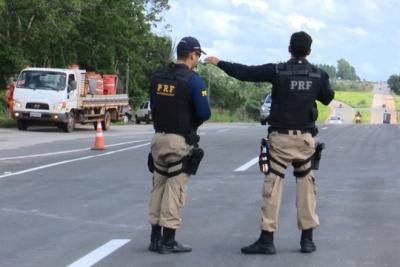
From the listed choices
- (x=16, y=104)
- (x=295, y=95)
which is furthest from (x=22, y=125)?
(x=295, y=95)

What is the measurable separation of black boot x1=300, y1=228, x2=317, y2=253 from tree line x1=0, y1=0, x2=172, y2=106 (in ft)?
87.6

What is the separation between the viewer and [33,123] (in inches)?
1228

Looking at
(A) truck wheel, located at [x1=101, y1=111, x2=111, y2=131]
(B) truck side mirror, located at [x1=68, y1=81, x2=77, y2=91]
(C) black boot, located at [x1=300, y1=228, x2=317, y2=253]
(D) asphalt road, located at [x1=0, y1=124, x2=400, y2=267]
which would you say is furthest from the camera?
(A) truck wheel, located at [x1=101, y1=111, x2=111, y2=131]

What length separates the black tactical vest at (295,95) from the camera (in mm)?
7191

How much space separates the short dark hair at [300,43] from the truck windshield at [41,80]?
2383 cm

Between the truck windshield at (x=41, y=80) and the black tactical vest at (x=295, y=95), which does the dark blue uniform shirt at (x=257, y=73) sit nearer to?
the black tactical vest at (x=295, y=95)

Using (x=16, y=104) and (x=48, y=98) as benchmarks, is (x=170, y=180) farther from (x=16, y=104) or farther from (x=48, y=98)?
(x=16, y=104)

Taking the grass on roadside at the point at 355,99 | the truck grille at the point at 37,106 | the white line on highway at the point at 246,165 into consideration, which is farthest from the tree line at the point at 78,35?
the grass on roadside at the point at 355,99

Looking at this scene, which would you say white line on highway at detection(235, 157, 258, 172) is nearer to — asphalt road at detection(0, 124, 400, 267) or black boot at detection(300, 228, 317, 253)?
asphalt road at detection(0, 124, 400, 267)

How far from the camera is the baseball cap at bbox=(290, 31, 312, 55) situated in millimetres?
7173

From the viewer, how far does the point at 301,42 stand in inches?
283

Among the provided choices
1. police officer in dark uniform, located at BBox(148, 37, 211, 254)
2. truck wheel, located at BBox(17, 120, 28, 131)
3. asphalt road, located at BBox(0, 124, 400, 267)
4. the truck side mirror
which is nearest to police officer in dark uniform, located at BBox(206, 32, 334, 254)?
police officer in dark uniform, located at BBox(148, 37, 211, 254)

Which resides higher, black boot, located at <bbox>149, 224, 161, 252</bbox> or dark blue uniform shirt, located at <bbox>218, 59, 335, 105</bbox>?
dark blue uniform shirt, located at <bbox>218, 59, 335, 105</bbox>

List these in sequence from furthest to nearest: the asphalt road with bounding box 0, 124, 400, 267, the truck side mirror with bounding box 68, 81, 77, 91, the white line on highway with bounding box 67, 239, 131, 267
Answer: the truck side mirror with bounding box 68, 81, 77, 91 < the asphalt road with bounding box 0, 124, 400, 267 < the white line on highway with bounding box 67, 239, 131, 267
